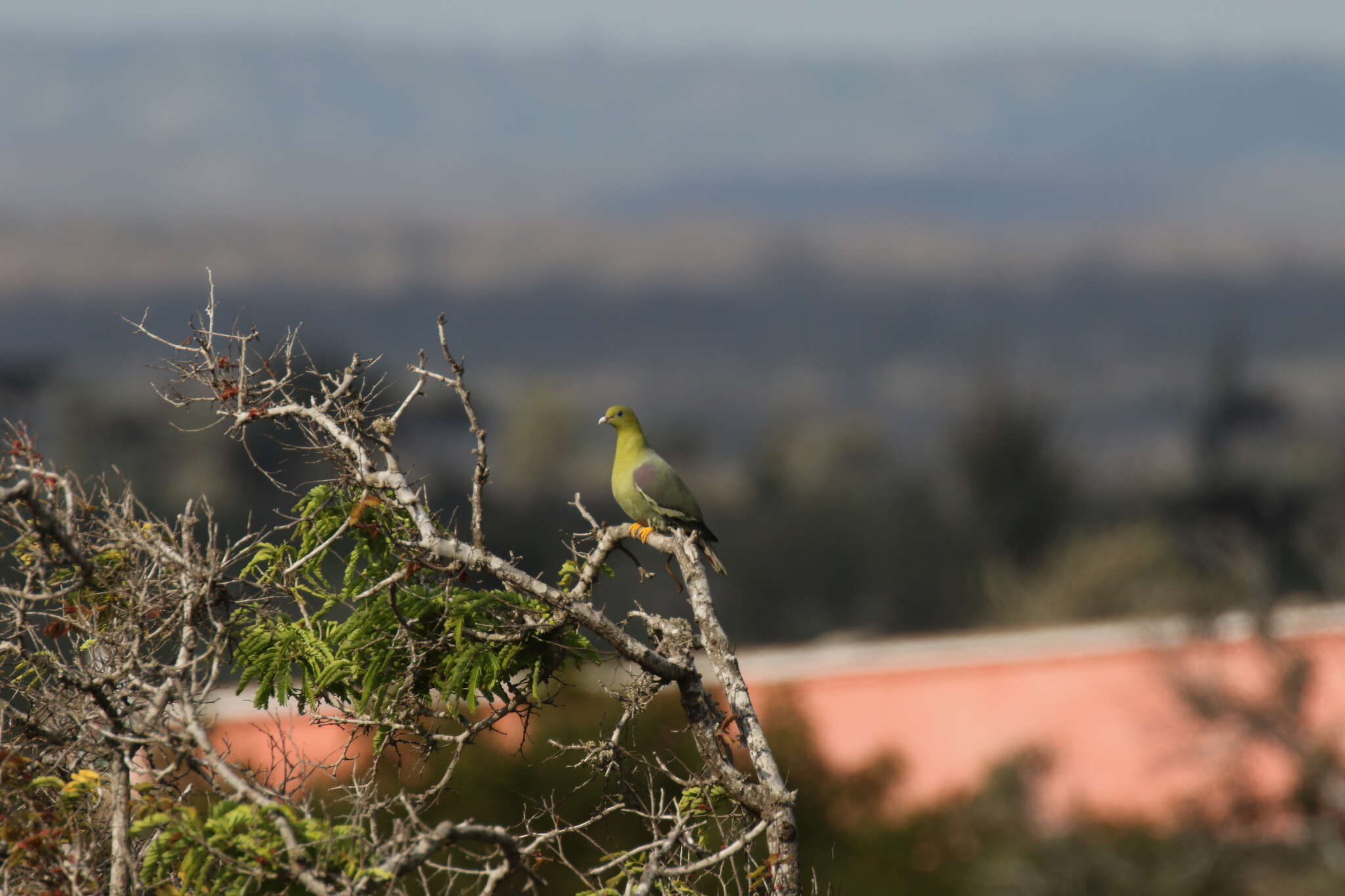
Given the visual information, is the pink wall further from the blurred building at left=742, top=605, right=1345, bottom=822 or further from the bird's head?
the bird's head

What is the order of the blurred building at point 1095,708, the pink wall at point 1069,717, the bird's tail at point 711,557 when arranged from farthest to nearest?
the pink wall at point 1069,717
the blurred building at point 1095,708
the bird's tail at point 711,557

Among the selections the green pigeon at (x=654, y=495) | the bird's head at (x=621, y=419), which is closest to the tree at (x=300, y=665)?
the green pigeon at (x=654, y=495)

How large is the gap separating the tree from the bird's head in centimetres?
159

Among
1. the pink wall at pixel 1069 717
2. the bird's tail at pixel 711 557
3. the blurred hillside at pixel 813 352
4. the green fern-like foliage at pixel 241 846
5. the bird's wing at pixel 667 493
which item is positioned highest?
the green fern-like foliage at pixel 241 846

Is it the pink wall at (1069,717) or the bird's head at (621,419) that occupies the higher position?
the bird's head at (621,419)

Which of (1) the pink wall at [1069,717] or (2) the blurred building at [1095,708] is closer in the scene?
(2) the blurred building at [1095,708]

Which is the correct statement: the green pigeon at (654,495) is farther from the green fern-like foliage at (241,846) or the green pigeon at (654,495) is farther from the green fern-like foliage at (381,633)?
the green fern-like foliage at (241,846)

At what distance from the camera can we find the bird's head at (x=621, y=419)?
23.0ft

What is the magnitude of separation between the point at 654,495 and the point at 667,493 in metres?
0.06

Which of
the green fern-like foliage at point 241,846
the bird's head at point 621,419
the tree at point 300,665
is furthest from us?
the bird's head at point 621,419

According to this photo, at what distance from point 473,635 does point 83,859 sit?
1335 millimetres

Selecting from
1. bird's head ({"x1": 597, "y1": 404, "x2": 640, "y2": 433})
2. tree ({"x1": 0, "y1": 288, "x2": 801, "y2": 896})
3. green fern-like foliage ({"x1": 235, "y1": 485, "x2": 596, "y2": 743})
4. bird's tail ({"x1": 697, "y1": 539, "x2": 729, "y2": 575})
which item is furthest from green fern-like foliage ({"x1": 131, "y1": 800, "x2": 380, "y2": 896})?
bird's head ({"x1": 597, "y1": 404, "x2": 640, "y2": 433})

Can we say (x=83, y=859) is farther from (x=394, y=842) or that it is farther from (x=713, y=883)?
(x=713, y=883)

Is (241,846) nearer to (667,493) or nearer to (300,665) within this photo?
(300,665)
